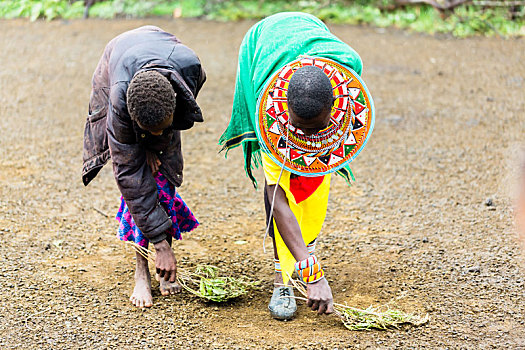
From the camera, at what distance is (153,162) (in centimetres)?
323

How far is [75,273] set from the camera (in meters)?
3.67

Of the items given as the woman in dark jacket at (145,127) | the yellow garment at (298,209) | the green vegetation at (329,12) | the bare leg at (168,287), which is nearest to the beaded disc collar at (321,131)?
the yellow garment at (298,209)

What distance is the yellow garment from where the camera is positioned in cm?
307

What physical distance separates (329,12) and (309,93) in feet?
25.0

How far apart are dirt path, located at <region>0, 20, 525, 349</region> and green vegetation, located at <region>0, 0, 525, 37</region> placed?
1.35m

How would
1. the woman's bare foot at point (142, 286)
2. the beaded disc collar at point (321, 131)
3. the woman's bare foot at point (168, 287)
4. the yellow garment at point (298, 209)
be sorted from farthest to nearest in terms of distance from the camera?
the woman's bare foot at point (168, 287) → the woman's bare foot at point (142, 286) → the yellow garment at point (298, 209) → the beaded disc collar at point (321, 131)

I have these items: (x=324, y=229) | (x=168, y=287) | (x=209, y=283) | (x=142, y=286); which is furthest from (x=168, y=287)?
(x=324, y=229)

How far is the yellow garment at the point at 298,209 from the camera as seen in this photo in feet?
10.1

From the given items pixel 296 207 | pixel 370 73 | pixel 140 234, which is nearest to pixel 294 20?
pixel 296 207

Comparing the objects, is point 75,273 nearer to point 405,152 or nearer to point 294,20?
point 294,20

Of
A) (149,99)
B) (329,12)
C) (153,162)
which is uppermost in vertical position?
(149,99)

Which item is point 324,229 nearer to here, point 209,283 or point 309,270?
point 209,283

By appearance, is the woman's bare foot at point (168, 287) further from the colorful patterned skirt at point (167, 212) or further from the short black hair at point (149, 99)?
the short black hair at point (149, 99)

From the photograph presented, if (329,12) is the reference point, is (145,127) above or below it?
above
